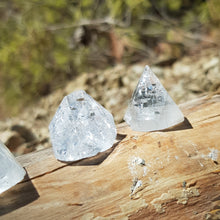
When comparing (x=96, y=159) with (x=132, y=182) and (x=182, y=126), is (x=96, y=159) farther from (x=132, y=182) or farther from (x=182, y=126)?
(x=182, y=126)

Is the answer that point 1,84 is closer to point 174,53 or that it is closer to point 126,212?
point 174,53

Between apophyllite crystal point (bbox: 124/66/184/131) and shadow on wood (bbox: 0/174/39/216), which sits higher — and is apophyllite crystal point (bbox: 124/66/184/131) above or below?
above

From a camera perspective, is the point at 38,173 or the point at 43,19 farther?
the point at 43,19

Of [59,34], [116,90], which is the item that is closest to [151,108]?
[116,90]

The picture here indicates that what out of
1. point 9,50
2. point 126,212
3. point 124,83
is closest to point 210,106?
point 126,212

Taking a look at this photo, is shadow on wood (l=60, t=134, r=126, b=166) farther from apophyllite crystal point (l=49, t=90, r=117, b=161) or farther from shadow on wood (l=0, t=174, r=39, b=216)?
shadow on wood (l=0, t=174, r=39, b=216)

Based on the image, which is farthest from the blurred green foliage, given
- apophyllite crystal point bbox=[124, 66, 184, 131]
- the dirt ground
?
apophyllite crystal point bbox=[124, 66, 184, 131]

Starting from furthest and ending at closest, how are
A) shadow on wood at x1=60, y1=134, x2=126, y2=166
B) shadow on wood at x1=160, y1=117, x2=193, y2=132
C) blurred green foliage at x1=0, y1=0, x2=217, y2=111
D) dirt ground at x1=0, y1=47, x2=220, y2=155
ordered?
blurred green foliage at x1=0, y1=0, x2=217, y2=111 → dirt ground at x1=0, y1=47, x2=220, y2=155 → shadow on wood at x1=160, y1=117, x2=193, y2=132 → shadow on wood at x1=60, y1=134, x2=126, y2=166
